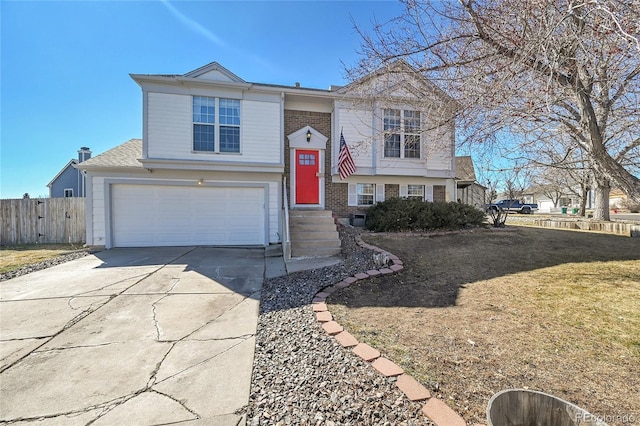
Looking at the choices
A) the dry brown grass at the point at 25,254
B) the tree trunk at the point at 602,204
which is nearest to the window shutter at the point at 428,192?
the tree trunk at the point at 602,204

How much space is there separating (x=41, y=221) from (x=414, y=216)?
15.4m

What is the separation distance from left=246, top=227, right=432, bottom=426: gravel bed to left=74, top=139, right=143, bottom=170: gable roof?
28.7 feet

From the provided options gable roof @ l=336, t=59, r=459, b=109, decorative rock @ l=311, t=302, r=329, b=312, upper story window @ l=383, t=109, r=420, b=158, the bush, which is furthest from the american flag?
decorative rock @ l=311, t=302, r=329, b=312

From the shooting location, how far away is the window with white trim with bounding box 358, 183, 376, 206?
37.7ft

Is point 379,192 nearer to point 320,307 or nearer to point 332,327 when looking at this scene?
point 320,307

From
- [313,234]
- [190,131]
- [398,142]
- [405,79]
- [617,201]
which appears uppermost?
[405,79]

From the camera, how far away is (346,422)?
6.23ft

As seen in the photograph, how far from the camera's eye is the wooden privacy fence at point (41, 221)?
1113 centimetres

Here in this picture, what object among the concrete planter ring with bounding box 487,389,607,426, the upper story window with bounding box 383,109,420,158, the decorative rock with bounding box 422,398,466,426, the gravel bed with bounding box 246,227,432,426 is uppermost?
the upper story window with bounding box 383,109,420,158

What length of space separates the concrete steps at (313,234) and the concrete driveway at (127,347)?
7.62ft

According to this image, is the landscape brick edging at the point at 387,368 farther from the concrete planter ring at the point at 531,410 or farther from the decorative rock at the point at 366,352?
the concrete planter ring at the point at 531,410

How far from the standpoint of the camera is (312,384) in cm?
233

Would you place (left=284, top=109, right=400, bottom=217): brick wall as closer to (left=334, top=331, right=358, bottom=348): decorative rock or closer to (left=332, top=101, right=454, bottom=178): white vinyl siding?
(left=332, top=101, right=454, bottom=178): white vinyl siding

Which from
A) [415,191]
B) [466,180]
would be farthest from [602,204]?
[415,191]
